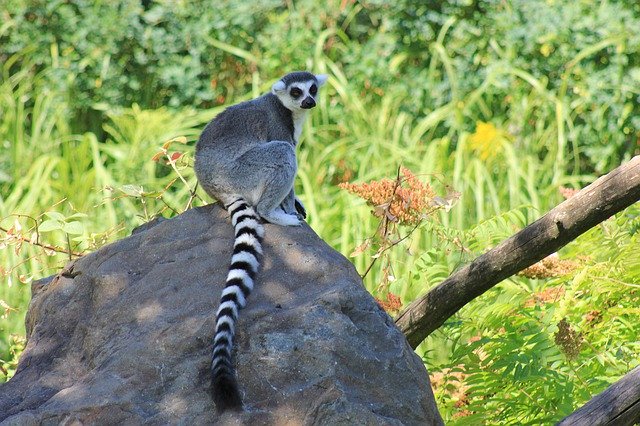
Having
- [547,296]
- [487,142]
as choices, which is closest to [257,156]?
[547,296]

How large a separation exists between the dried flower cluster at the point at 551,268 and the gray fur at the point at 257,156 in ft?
3.94

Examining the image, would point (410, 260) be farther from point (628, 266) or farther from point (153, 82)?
point (153, 82)

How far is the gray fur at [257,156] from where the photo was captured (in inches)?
174

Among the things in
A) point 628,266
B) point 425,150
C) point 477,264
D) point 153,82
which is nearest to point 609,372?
point 628,266

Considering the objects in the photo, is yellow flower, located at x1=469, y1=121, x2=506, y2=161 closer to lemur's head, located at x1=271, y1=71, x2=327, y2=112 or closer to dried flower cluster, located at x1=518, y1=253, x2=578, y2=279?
lemur's head, located at x1=271, y1=71, x2=327, y2=112

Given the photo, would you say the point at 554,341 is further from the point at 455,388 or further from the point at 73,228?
the point at 73,228

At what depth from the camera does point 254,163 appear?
4512mm

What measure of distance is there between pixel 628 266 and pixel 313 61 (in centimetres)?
534

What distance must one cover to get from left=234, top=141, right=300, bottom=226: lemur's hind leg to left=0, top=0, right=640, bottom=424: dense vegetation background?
219cm

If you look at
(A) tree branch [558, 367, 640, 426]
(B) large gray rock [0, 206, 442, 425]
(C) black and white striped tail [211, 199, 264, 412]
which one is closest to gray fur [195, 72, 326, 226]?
(C) black and white striped tail [211, 199, 264, 412]

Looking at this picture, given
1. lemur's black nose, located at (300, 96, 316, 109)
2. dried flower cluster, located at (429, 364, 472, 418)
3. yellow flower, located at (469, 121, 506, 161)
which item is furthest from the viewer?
yellow flower, located at (469, 121, 506, 161)

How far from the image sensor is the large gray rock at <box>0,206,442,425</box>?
300cm

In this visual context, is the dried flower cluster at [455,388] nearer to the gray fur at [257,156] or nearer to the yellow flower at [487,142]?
the gray fur at [257,156]

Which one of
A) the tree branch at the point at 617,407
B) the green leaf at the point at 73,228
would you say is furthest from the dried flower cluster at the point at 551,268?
the green leaf at the point at 73,228
